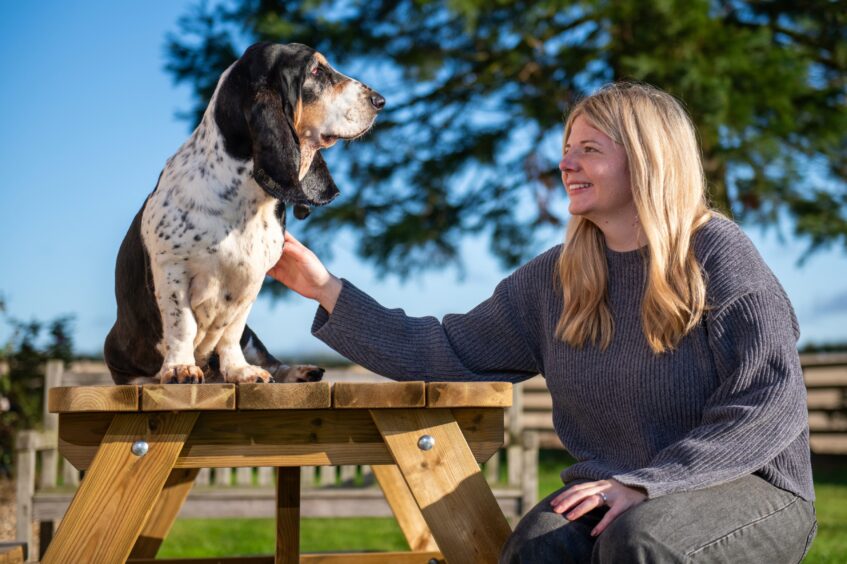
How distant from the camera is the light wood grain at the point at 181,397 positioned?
1.93 metres

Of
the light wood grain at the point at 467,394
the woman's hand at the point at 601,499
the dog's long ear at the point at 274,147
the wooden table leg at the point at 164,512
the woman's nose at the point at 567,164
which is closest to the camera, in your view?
the woman's hand at the point at 601,499

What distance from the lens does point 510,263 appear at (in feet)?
27.8

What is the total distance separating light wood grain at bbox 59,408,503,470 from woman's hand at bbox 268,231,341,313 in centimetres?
55

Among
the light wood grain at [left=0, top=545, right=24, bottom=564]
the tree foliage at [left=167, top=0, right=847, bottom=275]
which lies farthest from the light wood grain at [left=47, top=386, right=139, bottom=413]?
the tree foliage at [left=167, top=0, right=847, bottom=275]

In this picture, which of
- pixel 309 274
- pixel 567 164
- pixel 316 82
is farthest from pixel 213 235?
pixel 567 164

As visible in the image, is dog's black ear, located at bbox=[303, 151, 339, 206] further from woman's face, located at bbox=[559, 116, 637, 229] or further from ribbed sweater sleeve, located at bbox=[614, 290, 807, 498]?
ribbed sweater sleeve, located at bbox=[614, 290, 807, 498]

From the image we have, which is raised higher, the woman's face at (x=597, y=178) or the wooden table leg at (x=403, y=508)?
the woman's face at (x=597, y=178)

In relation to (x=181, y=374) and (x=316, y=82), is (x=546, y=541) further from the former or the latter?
(x=316, y=82)

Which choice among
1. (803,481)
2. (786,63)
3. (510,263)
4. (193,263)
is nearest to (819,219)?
(786,63)

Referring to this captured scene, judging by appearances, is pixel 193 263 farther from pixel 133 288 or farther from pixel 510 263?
pixel 510 263

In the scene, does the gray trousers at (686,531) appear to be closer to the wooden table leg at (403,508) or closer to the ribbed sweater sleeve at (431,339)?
the ribbed sweater sleeve at (431,339)

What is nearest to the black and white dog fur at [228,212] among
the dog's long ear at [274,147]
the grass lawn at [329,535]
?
the dog's long ear at [274,147]

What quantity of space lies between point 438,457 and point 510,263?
21.2 ft

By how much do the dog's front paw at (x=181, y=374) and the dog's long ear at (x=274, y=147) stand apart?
0.48m
